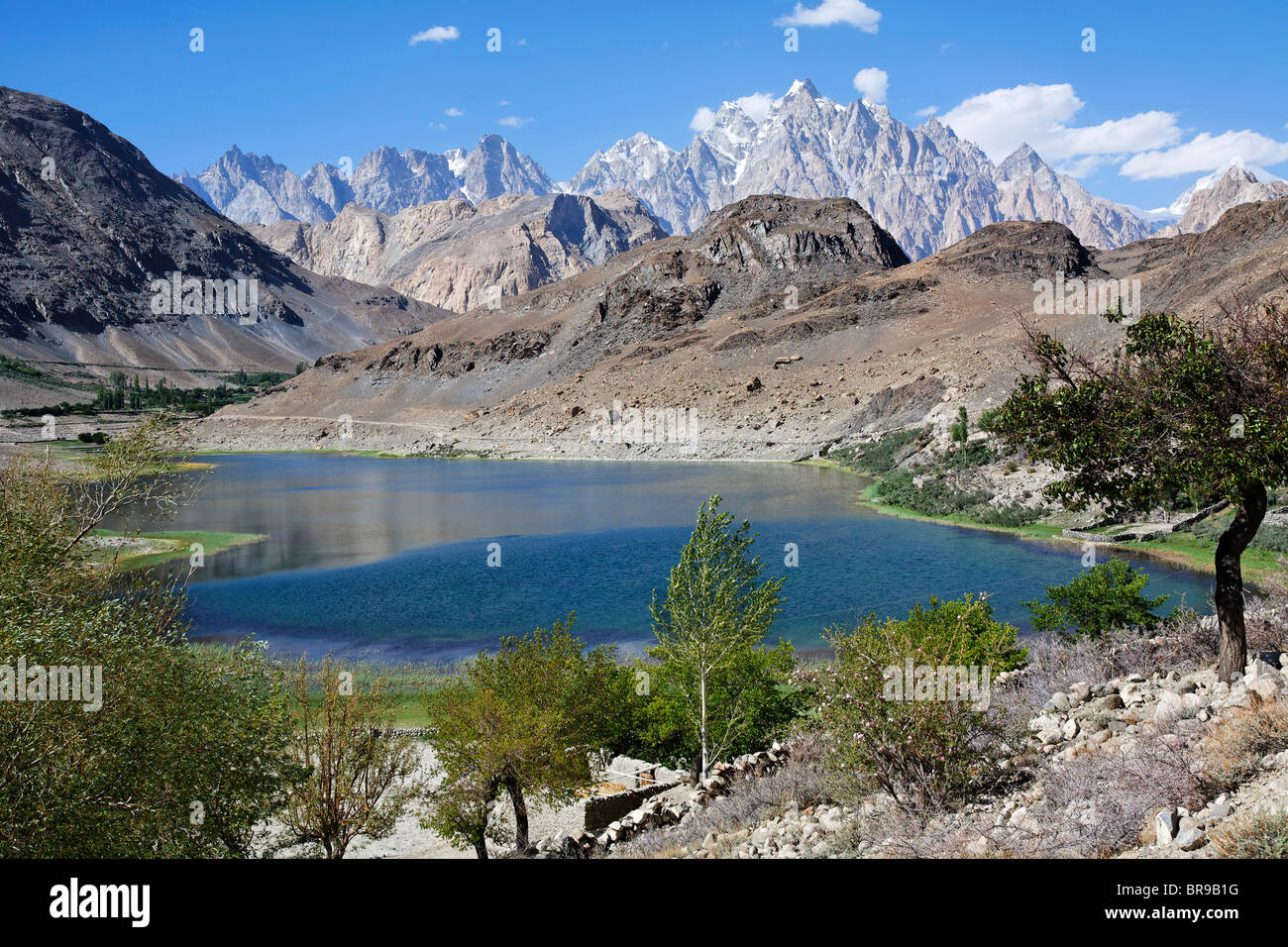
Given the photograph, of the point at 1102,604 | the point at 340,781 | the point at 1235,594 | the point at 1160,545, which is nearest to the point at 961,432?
the point at 1160,545

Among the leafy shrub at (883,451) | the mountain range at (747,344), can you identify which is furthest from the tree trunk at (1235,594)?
the leafy shrub at (883,451)

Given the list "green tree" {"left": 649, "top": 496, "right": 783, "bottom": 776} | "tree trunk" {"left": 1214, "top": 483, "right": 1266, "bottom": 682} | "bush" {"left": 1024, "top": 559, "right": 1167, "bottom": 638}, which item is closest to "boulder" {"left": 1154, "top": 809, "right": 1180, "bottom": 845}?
"tree trunk" {"left": 1214, "top": 483, "right": 1266, "bottom": 682}

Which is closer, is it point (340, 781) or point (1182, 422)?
point (1182, 422)

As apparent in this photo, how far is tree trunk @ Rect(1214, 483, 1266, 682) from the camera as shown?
11.7 m

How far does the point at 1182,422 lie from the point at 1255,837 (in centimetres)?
696

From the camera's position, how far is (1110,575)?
2369 centimetres

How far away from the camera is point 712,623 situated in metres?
18.9

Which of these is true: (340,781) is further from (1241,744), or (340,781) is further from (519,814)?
(1241,744)

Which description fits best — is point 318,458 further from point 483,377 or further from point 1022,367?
point 1022,367

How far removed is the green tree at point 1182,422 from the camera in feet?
36.2

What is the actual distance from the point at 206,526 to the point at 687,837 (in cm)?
5560

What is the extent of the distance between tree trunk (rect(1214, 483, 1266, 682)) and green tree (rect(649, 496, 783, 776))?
9.27 meters
